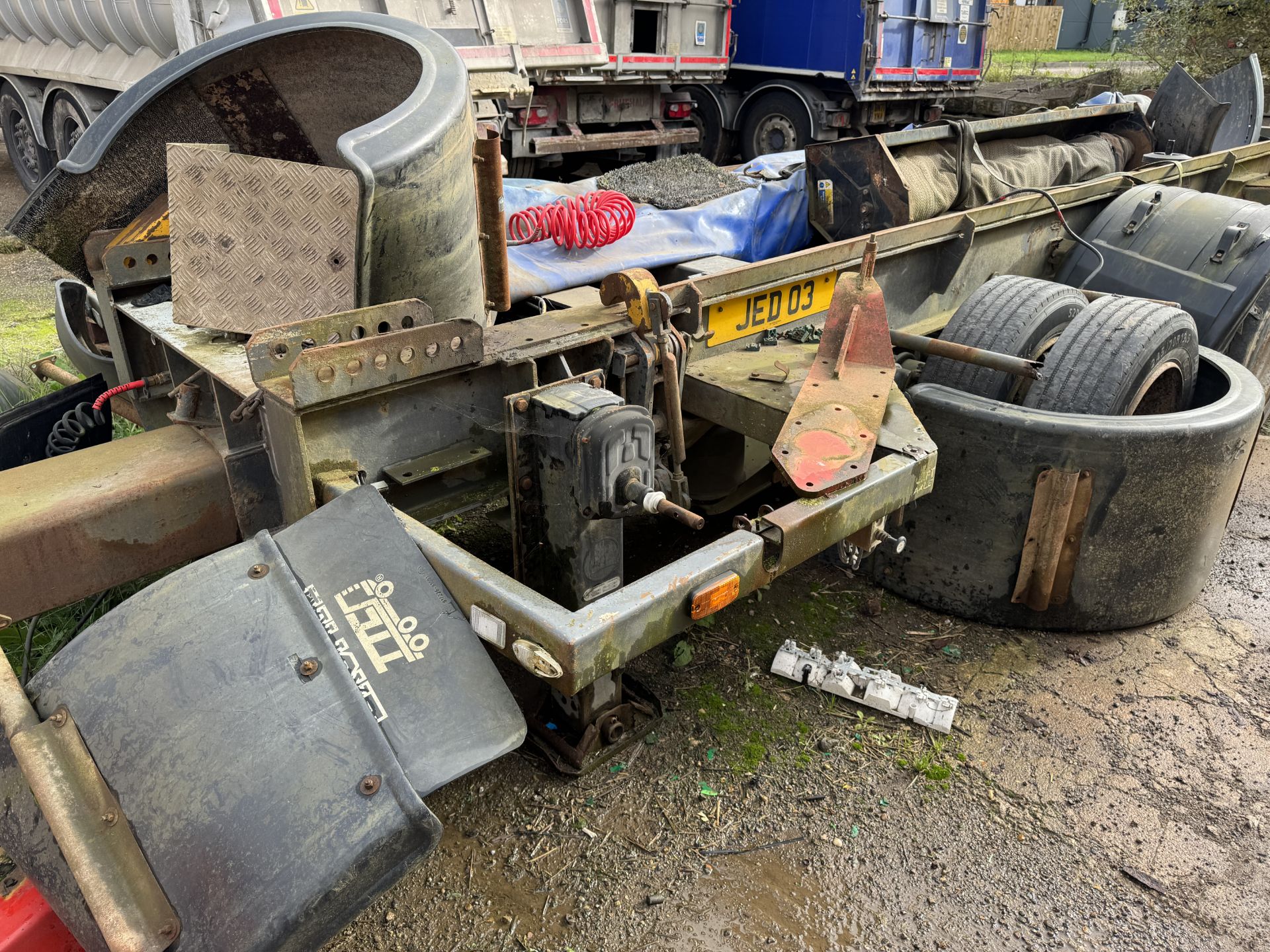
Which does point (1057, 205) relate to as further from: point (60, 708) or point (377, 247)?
point (60, 708)

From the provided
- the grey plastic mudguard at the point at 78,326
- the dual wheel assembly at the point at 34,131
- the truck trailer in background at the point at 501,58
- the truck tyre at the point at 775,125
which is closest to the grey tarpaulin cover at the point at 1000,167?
the grey plastic mudguard at the point at 78,326

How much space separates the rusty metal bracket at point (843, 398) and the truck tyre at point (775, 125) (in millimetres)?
8925

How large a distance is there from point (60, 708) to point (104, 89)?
320 inches

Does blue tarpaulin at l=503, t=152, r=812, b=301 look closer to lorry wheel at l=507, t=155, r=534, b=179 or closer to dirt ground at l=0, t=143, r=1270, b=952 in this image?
dirt ground at l=0, t=143, r=1270, b=952

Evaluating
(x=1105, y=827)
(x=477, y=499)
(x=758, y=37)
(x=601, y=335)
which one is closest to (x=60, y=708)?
(x=477, y=499)

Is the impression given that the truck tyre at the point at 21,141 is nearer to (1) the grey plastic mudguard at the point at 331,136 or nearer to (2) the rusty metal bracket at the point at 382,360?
(1) the grey plastic mudguard at the point at 331,136

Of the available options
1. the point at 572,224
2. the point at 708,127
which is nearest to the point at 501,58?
the point at 572,224

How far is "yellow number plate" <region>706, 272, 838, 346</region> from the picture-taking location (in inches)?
121

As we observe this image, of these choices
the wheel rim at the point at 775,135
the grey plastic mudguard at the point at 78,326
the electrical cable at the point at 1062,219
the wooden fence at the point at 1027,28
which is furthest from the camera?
the wooden fence at the point at 1027,28

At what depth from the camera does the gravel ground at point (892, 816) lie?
7.13ft

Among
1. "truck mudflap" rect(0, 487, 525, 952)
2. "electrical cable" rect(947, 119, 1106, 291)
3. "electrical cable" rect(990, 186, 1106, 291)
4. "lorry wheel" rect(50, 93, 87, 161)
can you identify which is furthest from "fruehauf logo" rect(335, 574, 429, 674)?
"lorry wheel" rect(50, 93, 87, 161)

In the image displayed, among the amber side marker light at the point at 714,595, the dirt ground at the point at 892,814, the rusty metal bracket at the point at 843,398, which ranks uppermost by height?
the rusty metal bracket at the point at 843,398

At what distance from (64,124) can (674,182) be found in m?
7.87

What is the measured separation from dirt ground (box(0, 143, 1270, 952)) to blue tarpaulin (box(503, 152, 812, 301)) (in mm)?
1309
